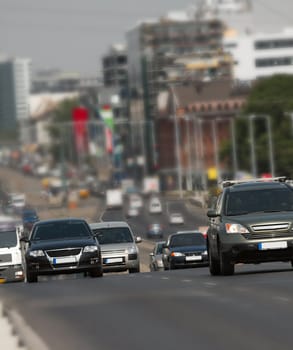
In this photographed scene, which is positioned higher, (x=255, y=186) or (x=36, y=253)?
(x=255, y=186)

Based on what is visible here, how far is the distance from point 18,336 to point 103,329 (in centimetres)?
128

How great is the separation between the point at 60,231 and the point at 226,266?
7644mm

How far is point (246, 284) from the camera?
91.8 ft

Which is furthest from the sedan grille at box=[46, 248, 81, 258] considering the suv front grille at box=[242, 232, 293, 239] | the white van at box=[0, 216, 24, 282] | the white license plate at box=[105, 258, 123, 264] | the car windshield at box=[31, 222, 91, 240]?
the white van at box=[0, 216, 24, 282]

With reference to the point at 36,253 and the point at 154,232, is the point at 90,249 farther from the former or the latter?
the point at 154,232

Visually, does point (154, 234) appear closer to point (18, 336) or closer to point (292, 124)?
point (292, 124)

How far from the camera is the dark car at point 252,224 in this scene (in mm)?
30656

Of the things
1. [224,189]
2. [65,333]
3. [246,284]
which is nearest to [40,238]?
[224,189]

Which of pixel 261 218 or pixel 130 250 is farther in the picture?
pixel 130 250

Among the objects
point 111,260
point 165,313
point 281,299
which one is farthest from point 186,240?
point 165,313

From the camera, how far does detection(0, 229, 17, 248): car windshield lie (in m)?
48.3

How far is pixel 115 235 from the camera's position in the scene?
45.7 metres

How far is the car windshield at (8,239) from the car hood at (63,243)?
406 inches

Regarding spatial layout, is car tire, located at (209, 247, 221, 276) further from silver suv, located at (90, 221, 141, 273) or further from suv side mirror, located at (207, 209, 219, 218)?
silver suv, located at (90, 221, 141, 273)
